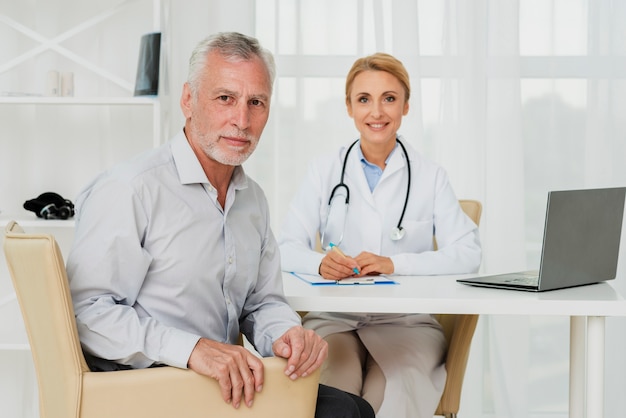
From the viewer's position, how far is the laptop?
1.89m

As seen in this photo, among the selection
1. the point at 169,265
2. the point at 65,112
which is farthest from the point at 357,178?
the point at 65,112

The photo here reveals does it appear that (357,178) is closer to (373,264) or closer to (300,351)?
(373,264)

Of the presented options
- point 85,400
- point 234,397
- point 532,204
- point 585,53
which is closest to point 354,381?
point 234,397

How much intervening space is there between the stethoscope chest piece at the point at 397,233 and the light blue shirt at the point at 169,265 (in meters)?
0.59

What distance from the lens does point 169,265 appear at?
1.61 meters

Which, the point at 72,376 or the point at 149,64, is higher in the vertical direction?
the point at 149,64

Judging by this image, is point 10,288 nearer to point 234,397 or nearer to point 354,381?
point 354,381

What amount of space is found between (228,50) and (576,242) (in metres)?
0.90

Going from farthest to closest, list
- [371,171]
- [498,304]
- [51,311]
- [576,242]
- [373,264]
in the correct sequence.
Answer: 1. [371,171]
2. [373,264]
3. [576,242]
4. [498,304]
5. [51,311]

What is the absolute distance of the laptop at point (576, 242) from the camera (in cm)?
189

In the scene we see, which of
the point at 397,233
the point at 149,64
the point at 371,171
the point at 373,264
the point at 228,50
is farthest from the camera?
the point at 149,64

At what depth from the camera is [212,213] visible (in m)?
1.71

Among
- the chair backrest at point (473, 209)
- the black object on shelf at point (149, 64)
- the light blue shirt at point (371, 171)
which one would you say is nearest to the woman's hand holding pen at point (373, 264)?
the light blue shirt at point (371, 171)

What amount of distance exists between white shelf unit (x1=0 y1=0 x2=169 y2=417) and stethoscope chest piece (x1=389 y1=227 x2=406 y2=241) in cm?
125
